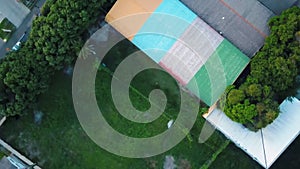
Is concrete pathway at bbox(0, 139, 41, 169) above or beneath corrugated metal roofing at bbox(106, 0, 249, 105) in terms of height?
beneath

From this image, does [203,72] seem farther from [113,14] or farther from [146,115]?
[113,14]

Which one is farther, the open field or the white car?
the open field

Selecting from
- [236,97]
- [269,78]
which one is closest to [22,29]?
[236,97]

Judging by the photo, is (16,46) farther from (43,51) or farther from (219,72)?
(219,72)

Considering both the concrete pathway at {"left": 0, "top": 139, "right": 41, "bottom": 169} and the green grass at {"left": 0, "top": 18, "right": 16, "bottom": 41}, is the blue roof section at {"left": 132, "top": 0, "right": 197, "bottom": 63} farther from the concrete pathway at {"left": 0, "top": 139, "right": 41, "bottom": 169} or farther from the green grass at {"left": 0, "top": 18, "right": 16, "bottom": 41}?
the concrete pathway at {"left": 0, "top": 139, "right": 41, "bottom": 169}

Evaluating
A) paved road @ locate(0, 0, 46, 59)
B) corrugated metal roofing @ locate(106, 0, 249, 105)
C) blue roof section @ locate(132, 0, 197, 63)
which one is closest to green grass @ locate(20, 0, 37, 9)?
paved road @ locate(0, 0, 46, 59)
